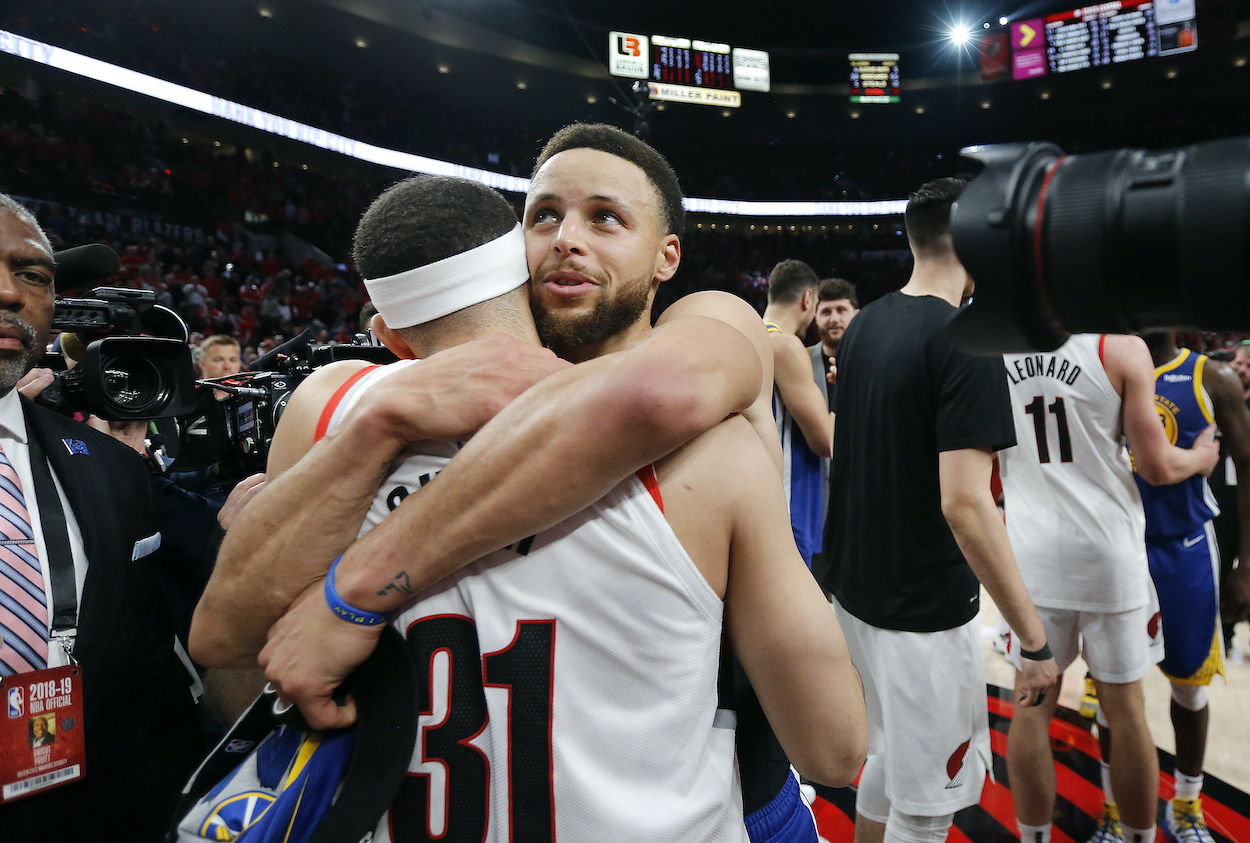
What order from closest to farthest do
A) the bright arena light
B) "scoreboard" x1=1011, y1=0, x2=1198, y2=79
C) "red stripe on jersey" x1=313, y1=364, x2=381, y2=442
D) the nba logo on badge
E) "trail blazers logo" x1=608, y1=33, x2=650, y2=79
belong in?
"red stripe on jersey" x1=313, y1=364, x2=381, y2=442, the nba logo on badge, the bright arena light, "scoreboard" x1=1011, y1=0, x2=1198, y2=79, "trail blazers logo" x1=608, y1=33, x2=650, y2=79

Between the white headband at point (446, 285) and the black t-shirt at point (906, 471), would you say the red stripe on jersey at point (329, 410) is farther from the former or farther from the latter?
the black t-shirt at point (906, 471)

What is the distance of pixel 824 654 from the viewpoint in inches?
38.9

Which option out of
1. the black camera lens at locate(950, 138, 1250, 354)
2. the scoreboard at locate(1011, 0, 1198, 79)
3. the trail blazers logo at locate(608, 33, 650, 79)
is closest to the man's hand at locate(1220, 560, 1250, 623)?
the black camera lens at locate(950, 138, 1250, 354)

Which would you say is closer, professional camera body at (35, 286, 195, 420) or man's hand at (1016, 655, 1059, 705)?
professional camera body at (35, 286, 195, 420)

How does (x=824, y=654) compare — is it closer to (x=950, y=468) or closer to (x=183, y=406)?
(x=950, y=468)

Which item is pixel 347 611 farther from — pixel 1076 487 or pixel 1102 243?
pixel 1076 487

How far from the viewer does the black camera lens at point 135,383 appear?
174cm

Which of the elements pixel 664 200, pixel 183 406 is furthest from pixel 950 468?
pixel 183 406

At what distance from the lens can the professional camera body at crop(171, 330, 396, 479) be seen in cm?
183

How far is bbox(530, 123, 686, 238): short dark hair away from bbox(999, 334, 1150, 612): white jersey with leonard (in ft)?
5.30

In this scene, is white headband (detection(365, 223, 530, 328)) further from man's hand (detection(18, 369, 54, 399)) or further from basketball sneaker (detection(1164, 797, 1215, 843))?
basketball sneaker (detection(1164, 797, 1215, 843))

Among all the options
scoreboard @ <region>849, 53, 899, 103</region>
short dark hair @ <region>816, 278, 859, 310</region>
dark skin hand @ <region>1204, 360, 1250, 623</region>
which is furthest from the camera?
scoreboard @ <region>849, 53, 899, 103</region>

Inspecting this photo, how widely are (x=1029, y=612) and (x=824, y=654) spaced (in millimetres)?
1384

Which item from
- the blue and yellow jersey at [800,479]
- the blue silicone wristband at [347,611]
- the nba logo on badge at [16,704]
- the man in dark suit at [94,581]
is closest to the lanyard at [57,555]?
the man in dark suit at [94,581]
